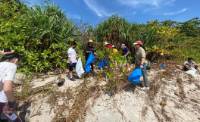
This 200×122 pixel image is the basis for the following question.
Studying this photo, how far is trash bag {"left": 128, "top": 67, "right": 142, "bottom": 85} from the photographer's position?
28.2 ft

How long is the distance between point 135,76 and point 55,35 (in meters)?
4.30

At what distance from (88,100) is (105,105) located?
57 cm

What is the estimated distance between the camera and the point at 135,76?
873 cm

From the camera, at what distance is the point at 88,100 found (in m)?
8.57

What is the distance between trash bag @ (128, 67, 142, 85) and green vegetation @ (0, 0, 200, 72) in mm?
2153

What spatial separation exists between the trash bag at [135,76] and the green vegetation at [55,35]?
2.15 metres

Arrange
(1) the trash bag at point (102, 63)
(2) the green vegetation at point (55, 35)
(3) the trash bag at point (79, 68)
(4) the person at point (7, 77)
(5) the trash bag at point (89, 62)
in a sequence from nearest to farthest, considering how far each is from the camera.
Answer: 1. (4) the person at point (7, 77)
2. (3) the trash bag at point (79, 68)
3. (5) the trash bag at point (89, 62)
4. (1) the trash bag at point (102, 63)
5. (2) the green vegetation at point (55, 35)

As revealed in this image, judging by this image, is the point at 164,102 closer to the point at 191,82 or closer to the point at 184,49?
the point at 191,82

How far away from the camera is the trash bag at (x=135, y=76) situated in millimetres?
8602

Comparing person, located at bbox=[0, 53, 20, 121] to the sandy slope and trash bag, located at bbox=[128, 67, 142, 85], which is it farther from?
trash bag, located at bbox=[128, 67, 142, 85]

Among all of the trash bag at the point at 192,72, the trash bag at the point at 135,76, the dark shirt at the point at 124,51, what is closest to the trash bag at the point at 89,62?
the trash bag at the point at 135,76

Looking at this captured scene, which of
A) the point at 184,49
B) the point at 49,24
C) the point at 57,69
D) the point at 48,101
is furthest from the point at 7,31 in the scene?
the point at 184,49

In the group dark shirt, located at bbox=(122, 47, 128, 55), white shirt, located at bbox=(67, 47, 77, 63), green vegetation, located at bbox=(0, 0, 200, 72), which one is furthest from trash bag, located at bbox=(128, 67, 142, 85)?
dark shirt, located at bbox=(122, 47, 128, 55)

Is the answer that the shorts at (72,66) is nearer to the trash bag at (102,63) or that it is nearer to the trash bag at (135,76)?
the trash bag at (102,63)
